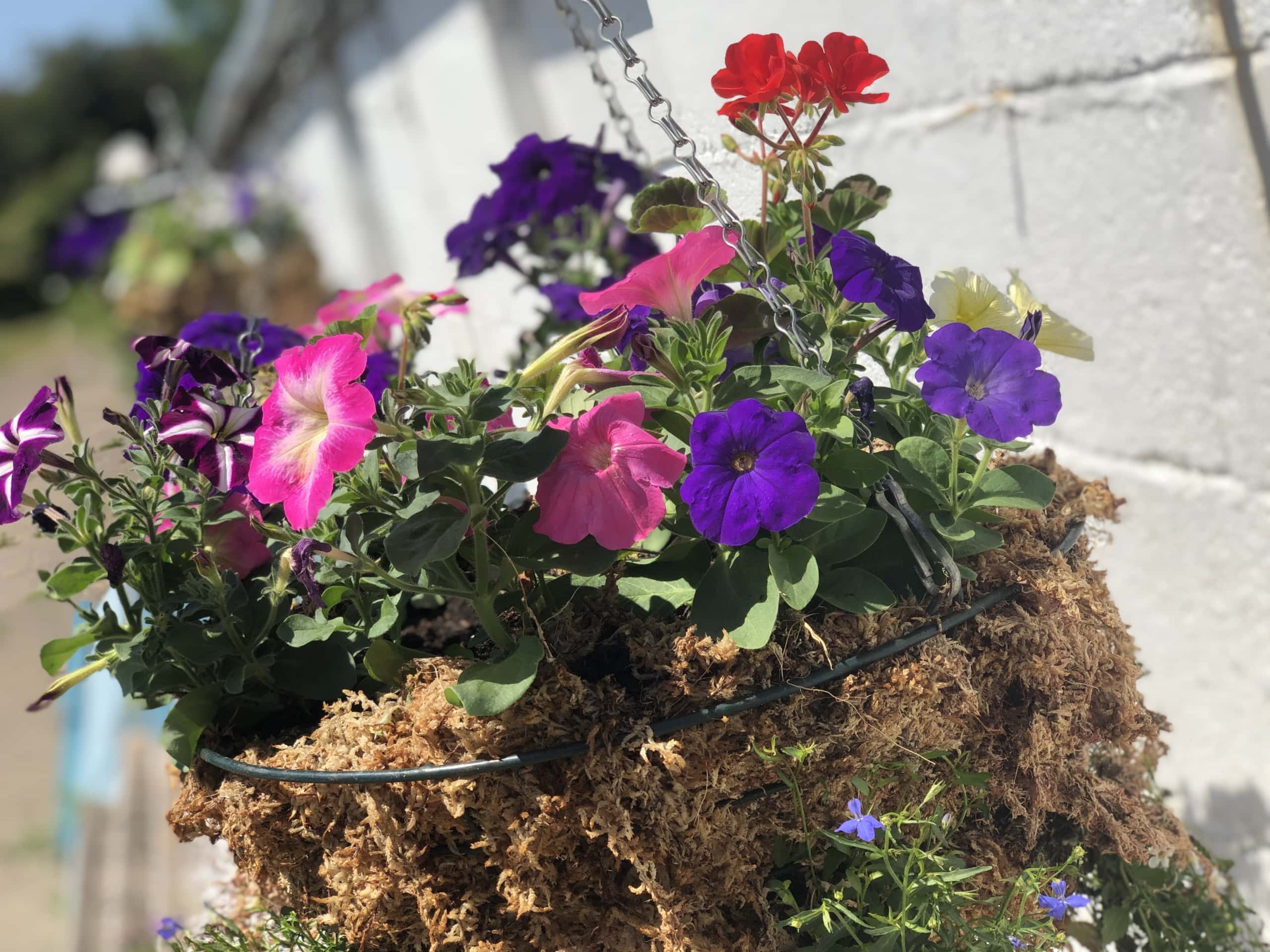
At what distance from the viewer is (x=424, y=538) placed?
0.76m

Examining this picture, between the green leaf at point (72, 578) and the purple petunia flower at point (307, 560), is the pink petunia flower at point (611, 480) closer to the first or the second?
the purple petunia flower at point (307, 560)

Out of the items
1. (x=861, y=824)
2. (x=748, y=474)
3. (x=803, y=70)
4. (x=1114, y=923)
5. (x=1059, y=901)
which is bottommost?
(x=1114, y=923)

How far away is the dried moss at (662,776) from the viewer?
2.58ft

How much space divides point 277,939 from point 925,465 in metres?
0.72

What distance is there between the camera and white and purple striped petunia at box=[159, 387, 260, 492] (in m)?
0.84

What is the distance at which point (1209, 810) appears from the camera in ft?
4.91

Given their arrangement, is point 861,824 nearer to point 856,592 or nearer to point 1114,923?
point 856,592

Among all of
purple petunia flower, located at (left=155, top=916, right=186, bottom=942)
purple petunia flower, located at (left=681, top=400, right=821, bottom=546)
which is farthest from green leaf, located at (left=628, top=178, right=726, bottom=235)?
purple petunia flower, located at (left=155, top=916, right=186, bottom=942)

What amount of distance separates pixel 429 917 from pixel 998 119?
1.34 m

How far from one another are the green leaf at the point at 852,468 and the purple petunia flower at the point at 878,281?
0.09 metres

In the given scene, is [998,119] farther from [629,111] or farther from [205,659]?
[205,659]

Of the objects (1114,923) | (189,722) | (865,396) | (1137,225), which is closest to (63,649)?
(189,722)

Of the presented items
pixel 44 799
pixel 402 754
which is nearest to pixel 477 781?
pixel 402 754

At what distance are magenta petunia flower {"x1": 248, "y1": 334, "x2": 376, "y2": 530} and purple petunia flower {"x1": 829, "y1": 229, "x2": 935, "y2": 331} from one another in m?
0.37
